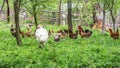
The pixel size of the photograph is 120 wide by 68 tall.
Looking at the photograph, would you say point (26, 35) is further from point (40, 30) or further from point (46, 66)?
point (46, 66)

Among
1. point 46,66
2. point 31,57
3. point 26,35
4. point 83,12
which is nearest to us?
point 46,66

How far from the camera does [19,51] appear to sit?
12344 millimetres

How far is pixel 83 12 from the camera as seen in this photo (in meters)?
27.1

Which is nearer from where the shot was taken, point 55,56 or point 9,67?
point 9,67

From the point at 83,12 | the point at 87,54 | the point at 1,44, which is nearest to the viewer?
the point at 87,54

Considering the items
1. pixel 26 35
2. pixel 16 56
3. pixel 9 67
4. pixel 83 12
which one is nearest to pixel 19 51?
pixel 16 56

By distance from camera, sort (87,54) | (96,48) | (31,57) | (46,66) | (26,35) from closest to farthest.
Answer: (46,66) < (31,57) < (87,54) < (96,48) < (26,35)

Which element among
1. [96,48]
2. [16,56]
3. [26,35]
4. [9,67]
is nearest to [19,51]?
[16,56]

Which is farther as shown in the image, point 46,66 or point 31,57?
point 31,57

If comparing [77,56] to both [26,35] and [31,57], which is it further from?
[26,35]

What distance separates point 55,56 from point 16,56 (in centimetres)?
130

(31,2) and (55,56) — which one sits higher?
(31,2)

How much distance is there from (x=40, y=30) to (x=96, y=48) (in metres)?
2.22

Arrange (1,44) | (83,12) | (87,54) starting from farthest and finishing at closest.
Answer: (83,12)
(1,44)
(87,54)
